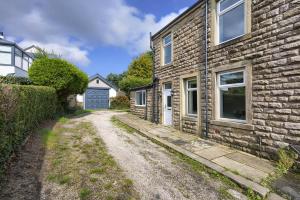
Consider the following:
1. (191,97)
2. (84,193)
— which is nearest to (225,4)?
(191,97)

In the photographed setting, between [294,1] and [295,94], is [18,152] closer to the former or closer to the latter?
[295,94]

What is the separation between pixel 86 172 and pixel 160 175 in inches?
65.4

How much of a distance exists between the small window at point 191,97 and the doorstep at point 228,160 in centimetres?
143

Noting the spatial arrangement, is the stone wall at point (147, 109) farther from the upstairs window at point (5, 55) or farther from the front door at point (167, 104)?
the upstairs window at point (5, 55)

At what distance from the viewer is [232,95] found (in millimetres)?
6324

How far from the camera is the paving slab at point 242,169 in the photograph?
400cm

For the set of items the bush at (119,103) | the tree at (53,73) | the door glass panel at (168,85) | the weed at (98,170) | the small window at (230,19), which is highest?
Result: the small window at (230,19)

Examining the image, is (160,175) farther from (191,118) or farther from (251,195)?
(191,118)

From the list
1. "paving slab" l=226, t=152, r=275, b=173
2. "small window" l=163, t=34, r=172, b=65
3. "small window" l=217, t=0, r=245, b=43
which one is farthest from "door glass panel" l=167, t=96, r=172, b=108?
"paving slab" l=226, t=152, r=275, b=173

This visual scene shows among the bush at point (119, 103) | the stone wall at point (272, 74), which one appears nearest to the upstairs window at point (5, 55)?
the bush at point (119, 103)

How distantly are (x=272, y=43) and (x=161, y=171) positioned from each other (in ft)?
14.0

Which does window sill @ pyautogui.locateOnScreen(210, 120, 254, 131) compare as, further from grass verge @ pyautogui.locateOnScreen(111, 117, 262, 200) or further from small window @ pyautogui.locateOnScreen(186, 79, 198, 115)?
grass verge @ pyautogui.locateOnScreen(111, 117, 262, 200)

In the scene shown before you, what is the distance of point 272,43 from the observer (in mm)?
4934

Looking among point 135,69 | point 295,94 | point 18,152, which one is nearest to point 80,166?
point 18,152
